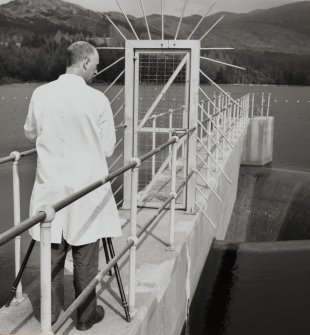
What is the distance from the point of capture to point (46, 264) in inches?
86.8

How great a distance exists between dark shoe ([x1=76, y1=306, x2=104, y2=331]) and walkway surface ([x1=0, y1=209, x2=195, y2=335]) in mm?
28

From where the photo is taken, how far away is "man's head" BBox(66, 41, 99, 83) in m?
2.95

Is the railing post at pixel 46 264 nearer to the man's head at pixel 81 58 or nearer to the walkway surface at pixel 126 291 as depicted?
the walkway surface at pixel 126 291

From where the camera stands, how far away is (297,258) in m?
7.79

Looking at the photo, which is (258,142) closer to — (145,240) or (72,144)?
(145,240)

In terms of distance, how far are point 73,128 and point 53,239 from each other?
2.12ft

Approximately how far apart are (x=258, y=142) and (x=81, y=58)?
55.5ft

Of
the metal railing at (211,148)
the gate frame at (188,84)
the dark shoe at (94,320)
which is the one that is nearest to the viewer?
the dark shoe at (94,320)

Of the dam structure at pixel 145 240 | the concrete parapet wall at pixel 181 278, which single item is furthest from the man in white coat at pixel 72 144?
the concrete parapet wall at pixel 181 278

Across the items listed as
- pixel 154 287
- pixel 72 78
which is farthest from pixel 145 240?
pixel 72 78

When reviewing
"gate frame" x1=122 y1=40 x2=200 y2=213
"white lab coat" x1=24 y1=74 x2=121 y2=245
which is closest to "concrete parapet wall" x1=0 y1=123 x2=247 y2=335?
Result: "gate frame" x1=122 y1=40 x2=200 y2=213

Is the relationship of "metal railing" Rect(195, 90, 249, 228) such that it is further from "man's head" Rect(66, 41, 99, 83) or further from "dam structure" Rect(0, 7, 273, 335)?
"man's head" Rect(66, 41, 99, 83)

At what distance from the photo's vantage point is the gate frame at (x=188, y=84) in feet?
19.9

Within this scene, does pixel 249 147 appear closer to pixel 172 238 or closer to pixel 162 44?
pixel 162 44
